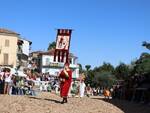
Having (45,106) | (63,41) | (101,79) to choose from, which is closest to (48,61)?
(101,79)

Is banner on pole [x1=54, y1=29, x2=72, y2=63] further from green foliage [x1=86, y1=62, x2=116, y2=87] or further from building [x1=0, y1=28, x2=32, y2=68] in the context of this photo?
green foliage [x1=86, y1=62, x2=116, y2=87]

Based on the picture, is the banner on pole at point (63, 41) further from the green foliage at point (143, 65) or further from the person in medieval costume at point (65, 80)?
the green foliage at point (143, 65)

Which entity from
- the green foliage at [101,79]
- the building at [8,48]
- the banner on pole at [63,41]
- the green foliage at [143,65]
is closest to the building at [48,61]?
the green foliage at [101,79]

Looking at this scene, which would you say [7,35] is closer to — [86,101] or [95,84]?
[95,84]

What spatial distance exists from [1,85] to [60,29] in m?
4.50

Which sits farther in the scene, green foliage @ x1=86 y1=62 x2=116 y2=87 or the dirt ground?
green foliage @ x1=86 y1=62 x2=116 y2=87

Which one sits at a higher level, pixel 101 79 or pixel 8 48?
pixel 8 48

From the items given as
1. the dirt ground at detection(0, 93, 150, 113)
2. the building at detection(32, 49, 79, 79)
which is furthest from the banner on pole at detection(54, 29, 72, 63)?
the building at detection(32, 49, 79, 79)

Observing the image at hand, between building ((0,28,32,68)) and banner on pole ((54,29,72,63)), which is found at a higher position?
building ((0,28,32,68))

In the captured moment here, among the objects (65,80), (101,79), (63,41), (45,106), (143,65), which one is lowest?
(45,106)

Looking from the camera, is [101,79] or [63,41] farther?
[101,79]

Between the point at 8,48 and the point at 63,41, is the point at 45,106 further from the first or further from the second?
the point at 8,48

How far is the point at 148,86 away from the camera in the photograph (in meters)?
42.0

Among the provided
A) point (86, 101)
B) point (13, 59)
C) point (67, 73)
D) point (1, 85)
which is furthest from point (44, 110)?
point (13, 59)
